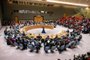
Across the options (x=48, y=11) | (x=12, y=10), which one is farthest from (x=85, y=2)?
(x=12, y=10)

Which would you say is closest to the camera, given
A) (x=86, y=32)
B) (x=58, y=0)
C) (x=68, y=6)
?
(x=86, y=32)

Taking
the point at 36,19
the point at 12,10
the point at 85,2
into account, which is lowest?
the point at 36,19

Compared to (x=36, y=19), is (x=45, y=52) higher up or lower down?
higher up

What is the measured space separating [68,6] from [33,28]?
1421cm

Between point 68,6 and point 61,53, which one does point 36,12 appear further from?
point 61,53

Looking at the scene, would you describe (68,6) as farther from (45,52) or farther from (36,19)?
(45,52)

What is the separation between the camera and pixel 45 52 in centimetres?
1299

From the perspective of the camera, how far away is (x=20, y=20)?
32344 mm

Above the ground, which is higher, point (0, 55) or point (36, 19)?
point (0, 55)

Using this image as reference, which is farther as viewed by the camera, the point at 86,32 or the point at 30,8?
the point at 30,8

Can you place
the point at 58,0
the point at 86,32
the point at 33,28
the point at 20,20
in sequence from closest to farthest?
the point at 86,32 < the point at 33,28 < the point at 58,0 < the point at 20,20

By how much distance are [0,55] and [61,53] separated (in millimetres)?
5360

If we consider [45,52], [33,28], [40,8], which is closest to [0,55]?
[45,52]

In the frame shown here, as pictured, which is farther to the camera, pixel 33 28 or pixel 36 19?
pixel 36 19
